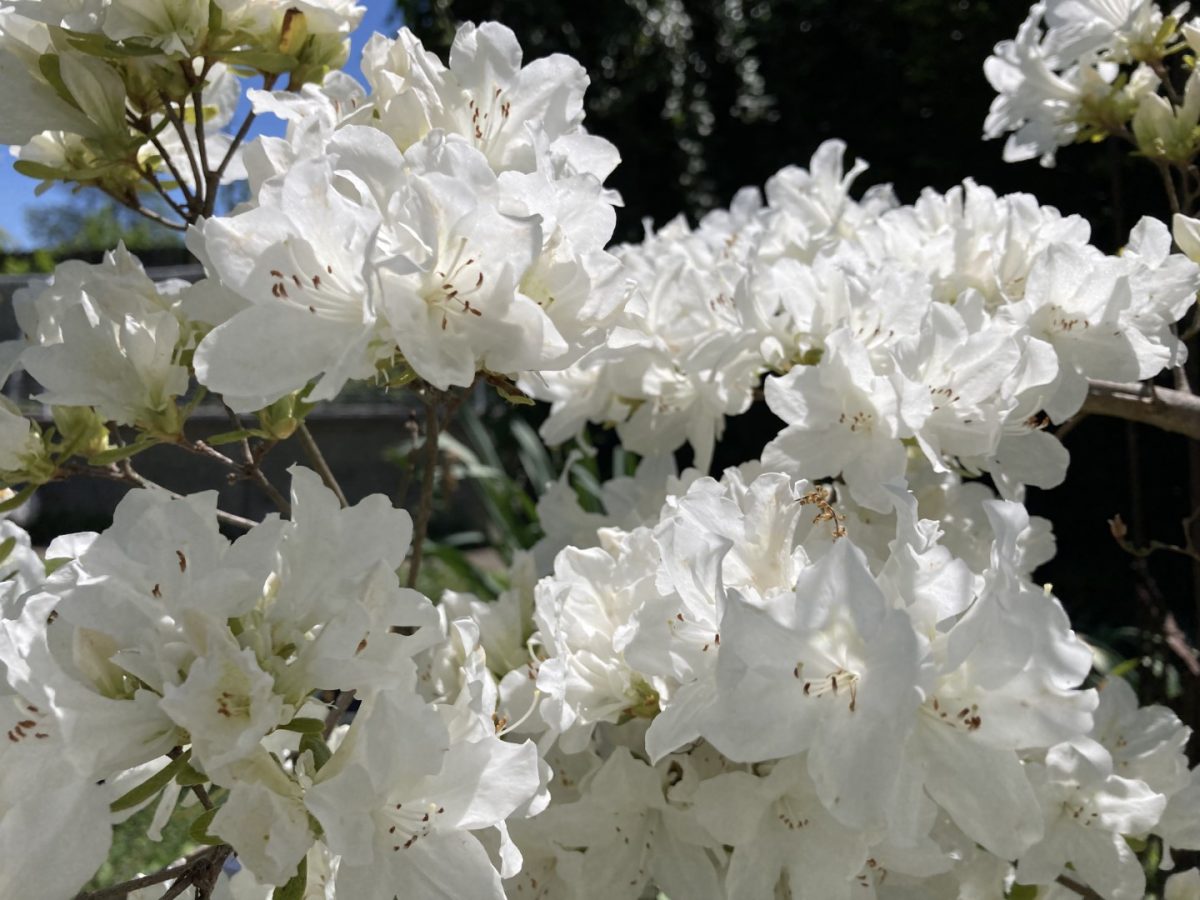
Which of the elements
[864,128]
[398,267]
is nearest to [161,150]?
[398,267]

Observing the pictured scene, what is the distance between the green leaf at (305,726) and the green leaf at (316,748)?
0.02m

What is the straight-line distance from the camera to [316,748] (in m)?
0.76

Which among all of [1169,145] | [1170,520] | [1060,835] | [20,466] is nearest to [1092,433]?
[1170,520]

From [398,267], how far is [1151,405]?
0.96m

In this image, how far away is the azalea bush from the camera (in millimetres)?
718

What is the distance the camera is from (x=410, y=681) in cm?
76

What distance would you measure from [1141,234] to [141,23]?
1.05m

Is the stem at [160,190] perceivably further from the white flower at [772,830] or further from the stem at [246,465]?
the white flower at [772,830]

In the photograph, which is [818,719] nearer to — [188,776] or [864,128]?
[188,776]

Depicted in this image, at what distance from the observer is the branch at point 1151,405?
121 cm

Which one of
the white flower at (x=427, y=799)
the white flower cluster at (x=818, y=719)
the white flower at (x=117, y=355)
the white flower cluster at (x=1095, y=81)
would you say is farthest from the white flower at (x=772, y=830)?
the white flower cluster at (x=1095, y=81)

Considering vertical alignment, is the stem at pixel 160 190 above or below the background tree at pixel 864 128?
above

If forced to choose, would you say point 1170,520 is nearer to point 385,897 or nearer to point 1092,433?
point 1092,433

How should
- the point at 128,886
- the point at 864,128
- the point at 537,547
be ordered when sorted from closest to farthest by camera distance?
the point at 128,886 < the point at 537,547 < the point at 864,128
